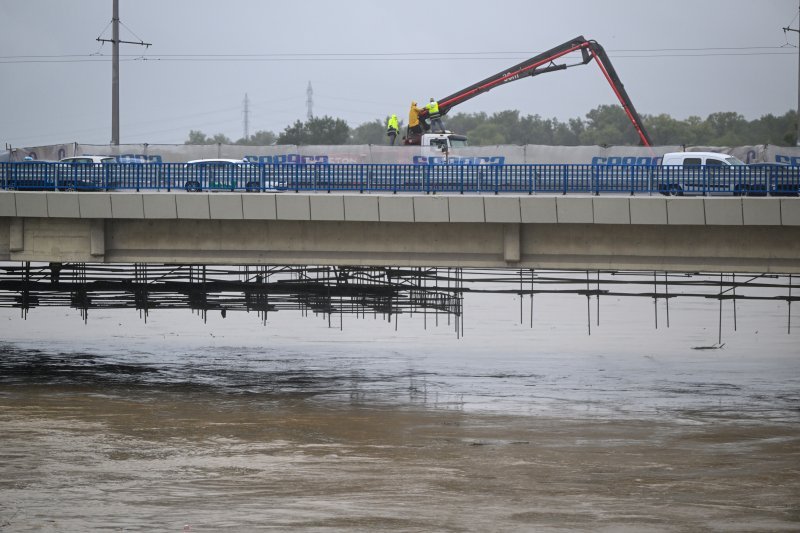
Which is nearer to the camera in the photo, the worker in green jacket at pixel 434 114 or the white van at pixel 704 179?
the white van at pixel 704 179

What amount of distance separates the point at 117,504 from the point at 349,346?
68.5 ft

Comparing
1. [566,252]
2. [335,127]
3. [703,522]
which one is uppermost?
[335,127]

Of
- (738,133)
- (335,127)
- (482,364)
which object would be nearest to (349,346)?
(482,364)

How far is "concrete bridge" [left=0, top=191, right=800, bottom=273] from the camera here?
23219mm

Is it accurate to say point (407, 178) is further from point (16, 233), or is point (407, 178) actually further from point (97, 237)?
point (16, 233)

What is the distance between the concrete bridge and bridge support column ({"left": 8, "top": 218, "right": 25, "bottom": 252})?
0.02 meters

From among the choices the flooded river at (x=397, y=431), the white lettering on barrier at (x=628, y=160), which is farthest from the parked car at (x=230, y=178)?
the white lettering on barrier at (x=628, y=160)

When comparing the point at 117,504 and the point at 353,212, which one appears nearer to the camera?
the point at 117,504

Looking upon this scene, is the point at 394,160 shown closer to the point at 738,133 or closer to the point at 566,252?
the point at 566,252

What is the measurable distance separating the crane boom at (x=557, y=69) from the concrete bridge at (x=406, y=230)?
1159 cm

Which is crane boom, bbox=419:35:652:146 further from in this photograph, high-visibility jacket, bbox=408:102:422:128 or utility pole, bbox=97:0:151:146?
utility pole, bbox=97:0:151:146

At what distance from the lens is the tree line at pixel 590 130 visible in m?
93.8

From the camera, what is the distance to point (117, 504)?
54.7ft

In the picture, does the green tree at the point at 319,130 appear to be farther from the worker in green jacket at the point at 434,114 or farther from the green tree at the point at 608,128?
the worker in green jacket at the point at 434,114
